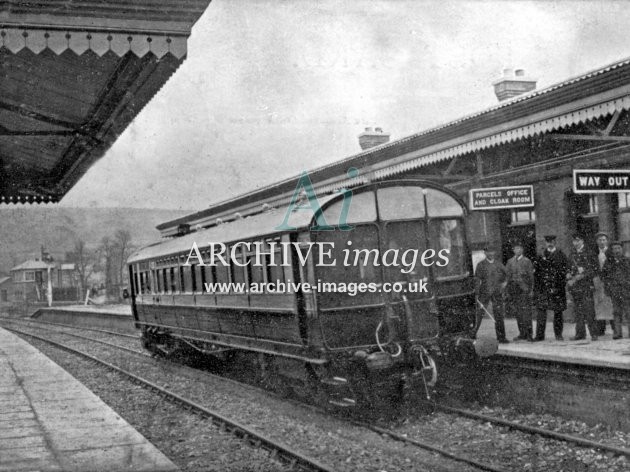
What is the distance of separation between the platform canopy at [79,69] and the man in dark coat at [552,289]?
6047 millimetres

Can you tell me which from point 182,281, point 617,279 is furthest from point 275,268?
point 182,281

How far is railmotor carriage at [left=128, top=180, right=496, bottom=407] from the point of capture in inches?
313

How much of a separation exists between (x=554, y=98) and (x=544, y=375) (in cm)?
341

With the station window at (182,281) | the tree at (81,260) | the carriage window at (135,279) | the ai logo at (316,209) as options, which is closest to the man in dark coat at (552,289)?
the ai logo at (316,209)

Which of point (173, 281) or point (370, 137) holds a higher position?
point (370, 137)

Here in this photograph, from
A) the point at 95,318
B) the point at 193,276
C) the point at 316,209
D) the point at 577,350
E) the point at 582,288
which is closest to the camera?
the point at 316,209

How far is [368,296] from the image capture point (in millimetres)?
8086

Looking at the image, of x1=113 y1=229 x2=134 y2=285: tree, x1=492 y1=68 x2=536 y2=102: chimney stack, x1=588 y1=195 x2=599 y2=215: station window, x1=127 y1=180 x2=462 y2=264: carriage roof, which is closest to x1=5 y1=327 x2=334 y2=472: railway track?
x1=127 y1=180 x2=462 y2=264: carriage roof

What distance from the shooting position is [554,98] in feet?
28.3

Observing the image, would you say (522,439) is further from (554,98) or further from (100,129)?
(100,129)

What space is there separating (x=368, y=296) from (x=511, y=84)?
7253mm

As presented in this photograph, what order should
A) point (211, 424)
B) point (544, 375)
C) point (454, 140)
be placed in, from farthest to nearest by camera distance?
1. point (454, 140)
2. point (211, 424)
3. point (544, 375)

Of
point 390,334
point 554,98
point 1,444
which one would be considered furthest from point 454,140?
point 1,444

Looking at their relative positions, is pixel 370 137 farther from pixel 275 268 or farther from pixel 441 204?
pixel 275 268
